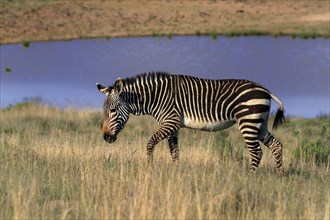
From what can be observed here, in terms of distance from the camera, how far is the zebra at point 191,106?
11.1m

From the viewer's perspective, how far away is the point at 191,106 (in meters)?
11.6

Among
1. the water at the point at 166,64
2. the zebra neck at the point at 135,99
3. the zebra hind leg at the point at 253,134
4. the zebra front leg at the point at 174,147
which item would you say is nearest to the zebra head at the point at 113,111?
the zebra neck at the point at 135,99

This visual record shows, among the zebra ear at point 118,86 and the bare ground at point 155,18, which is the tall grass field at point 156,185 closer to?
the zebra ear at point 118,86

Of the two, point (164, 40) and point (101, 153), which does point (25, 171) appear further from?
point (164, 40)

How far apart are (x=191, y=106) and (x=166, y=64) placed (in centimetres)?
3307

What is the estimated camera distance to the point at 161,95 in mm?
11656

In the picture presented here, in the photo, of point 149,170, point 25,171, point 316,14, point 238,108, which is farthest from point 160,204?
point 316,14

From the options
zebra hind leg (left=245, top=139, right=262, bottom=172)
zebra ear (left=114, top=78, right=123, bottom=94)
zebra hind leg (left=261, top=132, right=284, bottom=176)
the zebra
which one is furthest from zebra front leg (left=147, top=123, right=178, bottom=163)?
zebra hind leg (left=261, top=132, right=284, bottom=176)

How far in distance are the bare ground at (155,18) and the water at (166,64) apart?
2628 millimetres

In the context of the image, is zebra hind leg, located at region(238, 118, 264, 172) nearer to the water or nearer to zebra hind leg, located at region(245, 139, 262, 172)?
zebra hind leg, located at region(245, 139, 262, 172)

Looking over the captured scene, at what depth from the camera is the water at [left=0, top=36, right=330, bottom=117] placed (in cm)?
3197

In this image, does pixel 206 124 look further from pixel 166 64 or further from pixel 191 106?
pixel 166 64

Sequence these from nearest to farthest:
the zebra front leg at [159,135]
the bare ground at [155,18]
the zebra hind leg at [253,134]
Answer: the zebra hind leg at [253,134], the zebra front leg at [159,135], the bare ground at [155,18]

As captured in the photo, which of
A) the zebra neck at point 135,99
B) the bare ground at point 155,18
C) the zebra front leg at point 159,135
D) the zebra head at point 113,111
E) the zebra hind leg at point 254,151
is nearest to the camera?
the zebra hind leg at point 254,151
